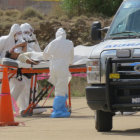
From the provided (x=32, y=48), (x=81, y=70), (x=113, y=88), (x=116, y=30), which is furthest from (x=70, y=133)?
(x=32, y=48)

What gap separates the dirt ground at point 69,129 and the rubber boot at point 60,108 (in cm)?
21

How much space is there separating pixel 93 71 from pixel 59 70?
403cm

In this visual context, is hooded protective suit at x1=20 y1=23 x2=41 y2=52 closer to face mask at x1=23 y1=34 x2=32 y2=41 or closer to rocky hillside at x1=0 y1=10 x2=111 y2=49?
face mask at x1=23 y1=34 x2=32 y2=41

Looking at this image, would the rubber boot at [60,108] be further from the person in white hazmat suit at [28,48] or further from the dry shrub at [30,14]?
→ the dry shrub at [30,14]

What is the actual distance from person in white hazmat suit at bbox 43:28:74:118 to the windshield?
9.95 ft

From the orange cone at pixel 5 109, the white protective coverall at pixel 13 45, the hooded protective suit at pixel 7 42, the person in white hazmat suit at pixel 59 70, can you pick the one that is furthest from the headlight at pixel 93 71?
the hooded protective suit at pixel 7 42

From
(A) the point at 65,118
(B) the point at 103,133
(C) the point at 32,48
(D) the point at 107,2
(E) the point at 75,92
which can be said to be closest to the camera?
(B) the point at 103,133

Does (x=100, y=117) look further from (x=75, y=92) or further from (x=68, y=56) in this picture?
(x=75, y=92)

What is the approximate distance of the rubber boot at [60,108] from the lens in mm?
14312

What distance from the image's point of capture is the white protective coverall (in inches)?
615

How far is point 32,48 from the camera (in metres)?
16.7

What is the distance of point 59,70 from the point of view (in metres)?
14.2

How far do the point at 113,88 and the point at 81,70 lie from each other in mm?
5138

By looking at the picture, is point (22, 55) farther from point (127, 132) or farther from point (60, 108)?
point (127, 132)
